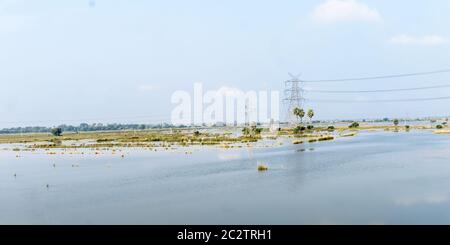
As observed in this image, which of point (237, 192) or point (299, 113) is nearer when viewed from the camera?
point (237, 192)

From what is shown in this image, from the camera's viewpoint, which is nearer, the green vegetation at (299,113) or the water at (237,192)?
the water at (237,192)

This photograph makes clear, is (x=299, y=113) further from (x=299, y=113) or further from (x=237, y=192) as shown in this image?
(x=237, y=192)

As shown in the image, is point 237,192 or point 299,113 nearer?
point 237,192

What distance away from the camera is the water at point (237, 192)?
15828mm

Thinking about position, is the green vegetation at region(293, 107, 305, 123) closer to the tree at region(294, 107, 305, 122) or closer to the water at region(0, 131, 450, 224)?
the tree at region(294, 107, 305, 122)

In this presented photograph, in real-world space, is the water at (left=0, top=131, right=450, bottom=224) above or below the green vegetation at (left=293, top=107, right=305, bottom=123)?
below

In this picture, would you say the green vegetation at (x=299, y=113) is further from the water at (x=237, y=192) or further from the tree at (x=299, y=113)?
the water at (x=237, y=192)

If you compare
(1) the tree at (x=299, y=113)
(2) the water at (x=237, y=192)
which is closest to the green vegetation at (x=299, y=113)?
(1) the tree at (x=299, y=113)

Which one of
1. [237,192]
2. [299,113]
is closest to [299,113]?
[299,113]

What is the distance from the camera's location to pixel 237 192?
1967 centimetres

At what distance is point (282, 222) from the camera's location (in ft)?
48.7

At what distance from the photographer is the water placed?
15.8 metres

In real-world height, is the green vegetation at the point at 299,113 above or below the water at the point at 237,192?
above

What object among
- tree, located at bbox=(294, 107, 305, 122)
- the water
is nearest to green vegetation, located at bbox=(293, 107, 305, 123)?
tree, located at bbox=(294, 107, 305, 122)
